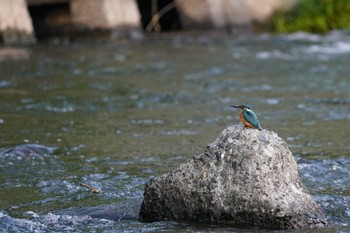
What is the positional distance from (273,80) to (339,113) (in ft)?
8.32

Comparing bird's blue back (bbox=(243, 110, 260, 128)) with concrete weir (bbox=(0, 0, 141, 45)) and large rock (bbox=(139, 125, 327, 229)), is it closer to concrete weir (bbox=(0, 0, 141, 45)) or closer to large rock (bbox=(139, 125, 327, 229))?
large rock (bbox=(139, 125, 327, 229))

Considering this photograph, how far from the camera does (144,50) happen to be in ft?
49.9

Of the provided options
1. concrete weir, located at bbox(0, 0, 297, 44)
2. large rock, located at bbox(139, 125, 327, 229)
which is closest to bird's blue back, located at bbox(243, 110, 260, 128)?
large rock, located at bbox(139, 125, 327, 229)

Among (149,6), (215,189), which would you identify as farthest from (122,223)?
(149,6)

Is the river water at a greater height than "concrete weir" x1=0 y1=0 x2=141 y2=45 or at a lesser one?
lesser

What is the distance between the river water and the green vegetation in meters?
1.34

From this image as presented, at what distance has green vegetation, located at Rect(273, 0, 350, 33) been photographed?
59.6ft

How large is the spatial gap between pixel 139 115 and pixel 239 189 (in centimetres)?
457

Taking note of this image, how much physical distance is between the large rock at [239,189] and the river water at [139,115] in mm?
101

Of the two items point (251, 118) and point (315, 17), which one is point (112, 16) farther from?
point (251, 118)

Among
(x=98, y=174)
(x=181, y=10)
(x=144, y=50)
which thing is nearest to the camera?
(x=98, y=174)

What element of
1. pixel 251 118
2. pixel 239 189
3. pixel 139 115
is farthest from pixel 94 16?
pixel 239 189

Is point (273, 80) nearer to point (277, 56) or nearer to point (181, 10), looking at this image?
point (277, 56)

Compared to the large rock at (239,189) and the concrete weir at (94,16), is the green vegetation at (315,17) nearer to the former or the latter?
the concrete weir at (94,16)
